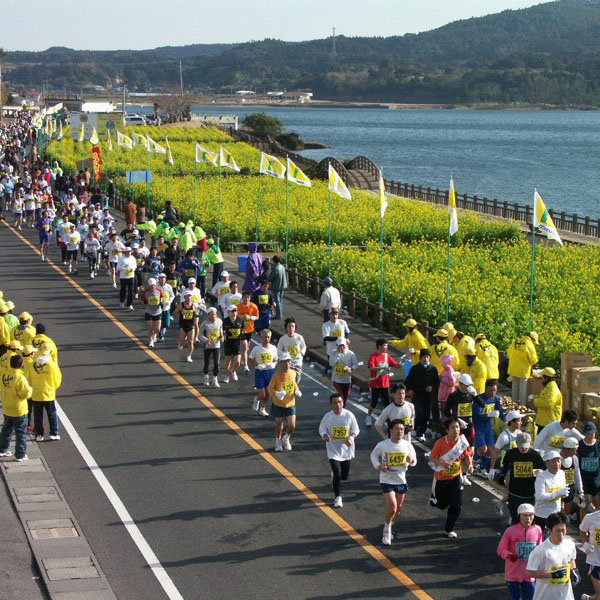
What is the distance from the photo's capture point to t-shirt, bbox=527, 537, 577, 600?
11.1m

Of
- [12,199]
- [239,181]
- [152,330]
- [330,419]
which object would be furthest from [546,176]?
[330,419]

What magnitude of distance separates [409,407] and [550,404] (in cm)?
203

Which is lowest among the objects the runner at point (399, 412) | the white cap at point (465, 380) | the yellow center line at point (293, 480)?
the yellow center line at point (293, 480)

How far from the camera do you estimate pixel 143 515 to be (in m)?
14.9

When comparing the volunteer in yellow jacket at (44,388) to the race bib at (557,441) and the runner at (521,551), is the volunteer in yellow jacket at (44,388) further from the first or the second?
the runner at (521,551)

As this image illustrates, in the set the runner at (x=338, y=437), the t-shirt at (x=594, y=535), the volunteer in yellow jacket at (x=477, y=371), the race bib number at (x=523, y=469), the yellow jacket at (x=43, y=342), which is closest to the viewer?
the t-shirt at (x=594, y=535)

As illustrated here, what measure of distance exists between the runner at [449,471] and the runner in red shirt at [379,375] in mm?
4560

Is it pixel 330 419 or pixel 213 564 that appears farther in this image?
pixel 330 419

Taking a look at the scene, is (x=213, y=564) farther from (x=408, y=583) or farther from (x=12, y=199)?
(x=12, y=199)

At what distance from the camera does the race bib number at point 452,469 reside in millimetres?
14062

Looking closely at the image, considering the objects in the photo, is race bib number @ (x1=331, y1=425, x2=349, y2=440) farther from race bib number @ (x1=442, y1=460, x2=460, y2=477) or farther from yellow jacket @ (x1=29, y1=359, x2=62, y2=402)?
yellow jacket @ (x1=29, y1=359, x2=62, y2=402)

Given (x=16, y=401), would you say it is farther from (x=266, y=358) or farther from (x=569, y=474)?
(x=569, y=474)

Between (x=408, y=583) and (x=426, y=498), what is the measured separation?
300cm

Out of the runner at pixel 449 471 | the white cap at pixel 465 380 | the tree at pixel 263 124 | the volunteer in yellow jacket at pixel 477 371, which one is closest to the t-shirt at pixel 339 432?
the runner at pixel 449 471
